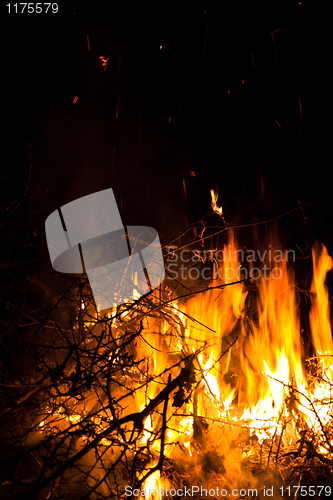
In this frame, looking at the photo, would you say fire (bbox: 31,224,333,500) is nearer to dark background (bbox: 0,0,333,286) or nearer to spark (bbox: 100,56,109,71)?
dark background (bbox: 0,0,333,286)

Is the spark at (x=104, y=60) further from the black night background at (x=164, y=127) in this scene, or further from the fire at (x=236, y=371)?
the fire at (x=236, y=371)

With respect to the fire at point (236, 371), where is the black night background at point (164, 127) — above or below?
above

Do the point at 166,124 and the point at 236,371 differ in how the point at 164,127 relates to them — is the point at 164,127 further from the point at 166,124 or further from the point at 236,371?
the point at 236,371

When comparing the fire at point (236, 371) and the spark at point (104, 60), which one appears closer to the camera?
the fire at point (236, 371)

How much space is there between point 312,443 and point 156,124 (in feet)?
15.2

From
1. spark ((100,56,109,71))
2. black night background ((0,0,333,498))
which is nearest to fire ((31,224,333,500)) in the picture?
black night background ((0,0,333,498))

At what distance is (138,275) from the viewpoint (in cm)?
359

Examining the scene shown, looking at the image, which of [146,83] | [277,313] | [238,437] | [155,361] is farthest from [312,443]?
[146,83]

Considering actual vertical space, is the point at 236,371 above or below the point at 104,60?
below

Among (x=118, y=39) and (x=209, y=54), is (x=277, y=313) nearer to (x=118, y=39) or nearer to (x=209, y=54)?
(x=209, y=54)

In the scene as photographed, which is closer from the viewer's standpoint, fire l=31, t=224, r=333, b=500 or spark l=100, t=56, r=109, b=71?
fire l=31, t=224, r=333, b=500

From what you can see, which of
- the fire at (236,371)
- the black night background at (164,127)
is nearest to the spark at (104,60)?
the black night background at (164,127)

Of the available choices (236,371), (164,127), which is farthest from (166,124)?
(236,371)

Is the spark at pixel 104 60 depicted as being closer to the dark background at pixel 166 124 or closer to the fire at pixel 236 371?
the dark background at pixel 166 124
